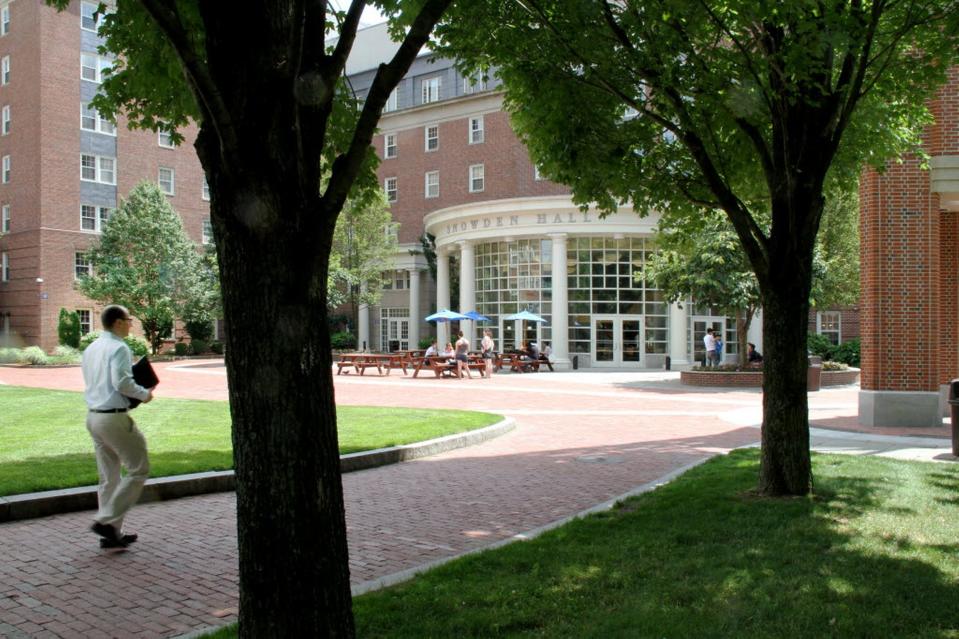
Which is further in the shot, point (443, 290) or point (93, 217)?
point (93, 217)

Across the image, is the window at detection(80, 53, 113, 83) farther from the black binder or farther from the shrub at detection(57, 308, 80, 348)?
the black binder

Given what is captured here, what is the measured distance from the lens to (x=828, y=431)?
1463 cm

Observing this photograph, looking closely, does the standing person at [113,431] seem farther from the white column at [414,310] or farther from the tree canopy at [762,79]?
the white column at [414,310]

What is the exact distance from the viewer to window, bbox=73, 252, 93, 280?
146 feet

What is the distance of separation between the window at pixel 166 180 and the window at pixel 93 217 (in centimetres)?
409

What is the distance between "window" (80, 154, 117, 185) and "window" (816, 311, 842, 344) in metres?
40.6

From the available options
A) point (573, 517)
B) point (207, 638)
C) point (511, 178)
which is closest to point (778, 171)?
point (573, 517)

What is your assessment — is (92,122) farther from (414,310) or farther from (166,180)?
(414,310)

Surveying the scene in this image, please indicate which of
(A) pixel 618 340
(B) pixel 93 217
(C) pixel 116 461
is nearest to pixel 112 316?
(C) pixel 116 461

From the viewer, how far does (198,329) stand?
4622 centimetres

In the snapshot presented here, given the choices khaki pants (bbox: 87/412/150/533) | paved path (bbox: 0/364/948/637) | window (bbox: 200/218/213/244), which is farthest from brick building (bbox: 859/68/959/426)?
window (bbox: 200/218/213/244)

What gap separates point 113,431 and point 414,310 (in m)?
42.5

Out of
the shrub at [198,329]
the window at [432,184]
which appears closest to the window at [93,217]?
A: the shrub at [198,329]

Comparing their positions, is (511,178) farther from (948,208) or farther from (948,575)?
(948,575)
